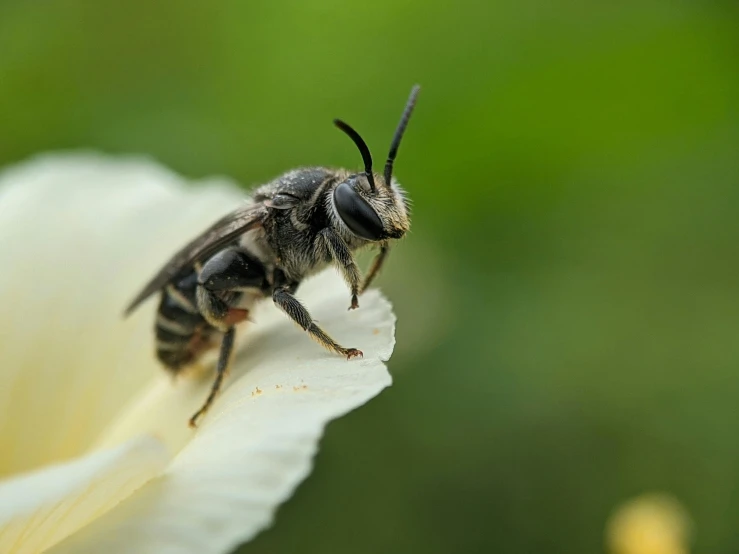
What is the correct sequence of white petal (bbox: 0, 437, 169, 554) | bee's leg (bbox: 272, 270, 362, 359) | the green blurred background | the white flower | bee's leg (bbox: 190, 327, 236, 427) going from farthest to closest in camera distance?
the green blurred background
bee's leg (bbox: 190, 327, 236, 427)
bee's leg (bbox: 272, 270, 362, 359)
the white flower
white petal (bbox: 0, 437, 169, 554)

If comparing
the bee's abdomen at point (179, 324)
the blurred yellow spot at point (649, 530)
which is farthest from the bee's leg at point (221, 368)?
the blurred yellow spot at point (649, 530)

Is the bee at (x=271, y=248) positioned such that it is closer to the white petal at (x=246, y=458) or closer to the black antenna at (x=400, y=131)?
the black antenna at (x=400, y=131)

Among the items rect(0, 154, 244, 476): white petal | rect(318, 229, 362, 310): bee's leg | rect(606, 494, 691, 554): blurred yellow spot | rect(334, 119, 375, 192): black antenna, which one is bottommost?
rect(606, 494, 691, 554): blurred yellow spot

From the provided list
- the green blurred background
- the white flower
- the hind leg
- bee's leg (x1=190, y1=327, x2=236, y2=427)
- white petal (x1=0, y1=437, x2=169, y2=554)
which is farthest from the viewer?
the green blurred background

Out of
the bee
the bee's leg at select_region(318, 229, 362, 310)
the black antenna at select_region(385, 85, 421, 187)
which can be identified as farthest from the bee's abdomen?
the black antenna at select_region(385, 85, 421, 187)

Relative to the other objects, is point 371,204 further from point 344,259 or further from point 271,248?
point 271,248

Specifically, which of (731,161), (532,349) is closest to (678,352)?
(532,349)

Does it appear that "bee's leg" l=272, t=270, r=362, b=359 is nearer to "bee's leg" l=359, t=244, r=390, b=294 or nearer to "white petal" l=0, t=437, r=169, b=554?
"bee's leg" l=359, t=244, r=390, b=294
